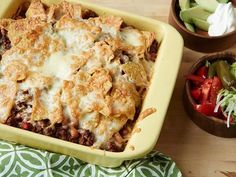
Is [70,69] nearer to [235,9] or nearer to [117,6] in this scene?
[117,6]

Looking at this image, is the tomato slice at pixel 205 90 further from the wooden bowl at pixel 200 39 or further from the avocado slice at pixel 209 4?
the avocado slice at pixel 209 4

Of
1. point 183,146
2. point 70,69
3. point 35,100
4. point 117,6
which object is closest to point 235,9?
point 117,6

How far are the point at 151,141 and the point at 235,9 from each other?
0.96 meters

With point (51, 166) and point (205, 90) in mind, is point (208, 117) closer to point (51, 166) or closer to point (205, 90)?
point (205, 90)

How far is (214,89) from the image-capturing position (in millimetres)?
Result: 2465

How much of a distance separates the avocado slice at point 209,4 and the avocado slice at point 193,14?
0.02m

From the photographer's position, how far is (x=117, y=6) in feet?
9.46

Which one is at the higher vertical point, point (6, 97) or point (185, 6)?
point (185, 6)

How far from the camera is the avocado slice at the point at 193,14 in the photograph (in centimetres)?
271

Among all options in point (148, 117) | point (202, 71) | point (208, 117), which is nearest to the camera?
point (148, 117)

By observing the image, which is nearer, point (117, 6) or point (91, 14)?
point (91, 14)

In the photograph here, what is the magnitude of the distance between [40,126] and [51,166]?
183mm

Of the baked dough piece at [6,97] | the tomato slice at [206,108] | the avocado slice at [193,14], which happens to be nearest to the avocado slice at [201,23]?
the avocado slice at [193,14]

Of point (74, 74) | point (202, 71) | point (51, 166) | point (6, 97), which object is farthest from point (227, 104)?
point (6, 97)
